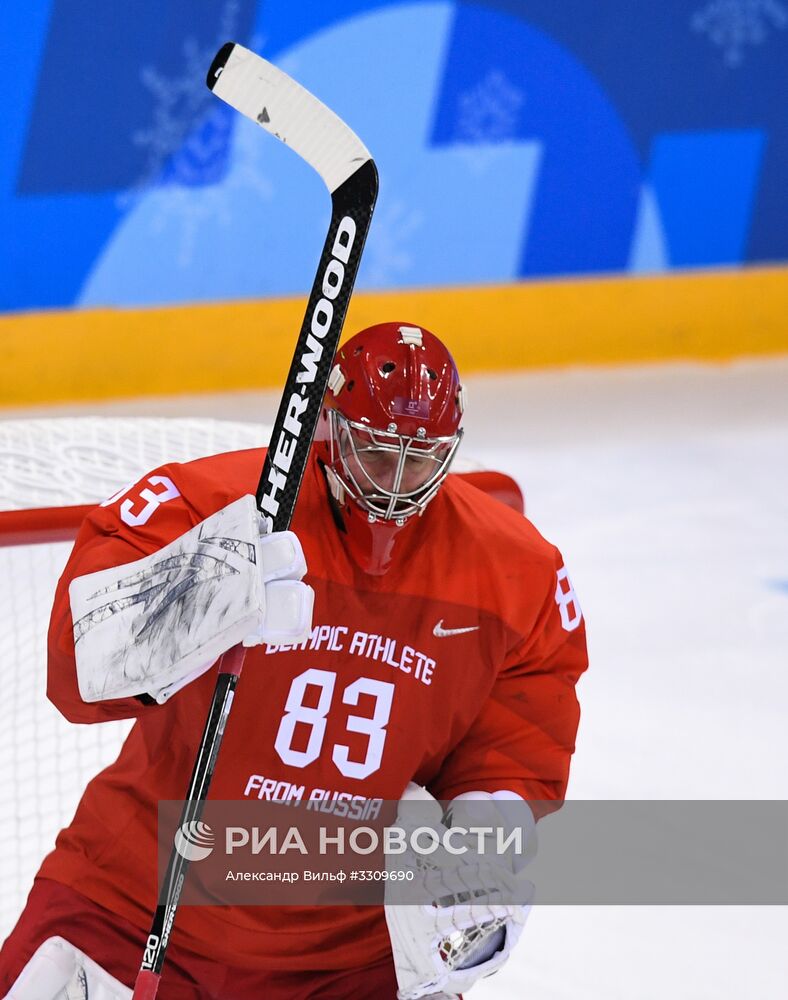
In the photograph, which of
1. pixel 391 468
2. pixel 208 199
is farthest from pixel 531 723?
pixel 208 199

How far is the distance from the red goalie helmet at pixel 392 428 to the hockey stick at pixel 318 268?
0.34ft

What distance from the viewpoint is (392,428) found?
1579mm

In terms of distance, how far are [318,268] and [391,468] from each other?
241 millimetres

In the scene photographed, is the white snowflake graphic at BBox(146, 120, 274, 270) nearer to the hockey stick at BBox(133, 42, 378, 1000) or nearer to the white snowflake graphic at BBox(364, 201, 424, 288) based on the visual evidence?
the white snowflake graphic at BBox(364, 201, 424, 288)

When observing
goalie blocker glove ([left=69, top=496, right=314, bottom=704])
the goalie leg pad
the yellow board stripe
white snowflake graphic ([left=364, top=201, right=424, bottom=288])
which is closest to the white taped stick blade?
goalie blocker glove ([left=69, top=496, right=314, bottom=704])

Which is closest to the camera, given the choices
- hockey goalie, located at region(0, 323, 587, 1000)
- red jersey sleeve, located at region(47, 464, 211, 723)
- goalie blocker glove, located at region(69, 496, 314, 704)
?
goalie blocker glove, located at region(69, 496, 314, 704)

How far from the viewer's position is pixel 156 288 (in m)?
4.78

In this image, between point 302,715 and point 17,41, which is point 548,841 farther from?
point 17,41

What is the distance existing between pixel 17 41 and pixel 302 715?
3.41 metres

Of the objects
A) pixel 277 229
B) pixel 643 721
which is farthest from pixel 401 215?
pixel 643 721

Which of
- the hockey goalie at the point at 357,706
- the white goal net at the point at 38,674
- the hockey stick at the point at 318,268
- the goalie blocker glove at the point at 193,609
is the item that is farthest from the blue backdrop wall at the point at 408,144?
the goalie blocker glove at the point at 193,609

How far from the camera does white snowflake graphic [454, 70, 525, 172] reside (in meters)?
5.00

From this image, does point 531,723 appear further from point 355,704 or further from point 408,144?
point 408,144

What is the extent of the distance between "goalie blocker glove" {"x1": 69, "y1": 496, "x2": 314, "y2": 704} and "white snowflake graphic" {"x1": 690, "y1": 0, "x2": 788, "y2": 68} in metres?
4.38
